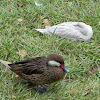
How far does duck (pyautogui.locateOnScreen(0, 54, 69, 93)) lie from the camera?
9.96ft

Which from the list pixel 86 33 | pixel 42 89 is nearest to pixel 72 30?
pixel 86 33

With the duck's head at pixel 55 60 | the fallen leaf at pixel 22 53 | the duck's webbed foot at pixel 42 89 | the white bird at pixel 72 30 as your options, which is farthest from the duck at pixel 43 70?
the white bird at pixel 72 30

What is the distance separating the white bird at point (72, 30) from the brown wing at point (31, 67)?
1272 mm

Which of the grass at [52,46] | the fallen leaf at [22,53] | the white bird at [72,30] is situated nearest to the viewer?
the grass at [52,46]

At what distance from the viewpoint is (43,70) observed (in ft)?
10.0

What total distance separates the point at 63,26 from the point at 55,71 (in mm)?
1655

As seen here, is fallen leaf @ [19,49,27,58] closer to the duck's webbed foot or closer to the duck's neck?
the duck's webbed foot

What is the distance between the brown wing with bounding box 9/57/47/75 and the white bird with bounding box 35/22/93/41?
50.1 inches

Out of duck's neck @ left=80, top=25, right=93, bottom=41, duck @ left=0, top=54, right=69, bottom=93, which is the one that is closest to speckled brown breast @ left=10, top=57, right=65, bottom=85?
duck @ left=0, top=54, right=69, bottom=93

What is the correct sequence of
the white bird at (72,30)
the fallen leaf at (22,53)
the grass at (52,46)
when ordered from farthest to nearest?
the white bird at (72,30) < the fallen leaf at (22,53) < the grass at (52,46)

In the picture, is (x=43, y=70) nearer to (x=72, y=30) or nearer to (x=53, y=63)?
(x=53, y=63)

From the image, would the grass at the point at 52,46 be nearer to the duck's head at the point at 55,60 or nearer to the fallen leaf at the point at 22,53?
the fallen leaf at the point at 22,53

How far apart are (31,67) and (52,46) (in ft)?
3.44

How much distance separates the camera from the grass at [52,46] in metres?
3.19
